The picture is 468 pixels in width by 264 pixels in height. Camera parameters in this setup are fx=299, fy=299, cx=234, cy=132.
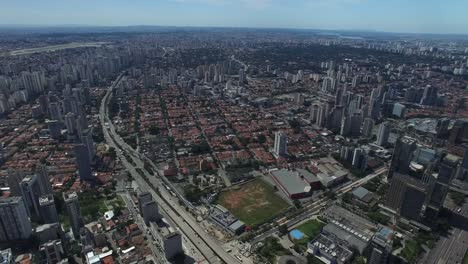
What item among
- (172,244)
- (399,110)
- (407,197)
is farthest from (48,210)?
(399,110)

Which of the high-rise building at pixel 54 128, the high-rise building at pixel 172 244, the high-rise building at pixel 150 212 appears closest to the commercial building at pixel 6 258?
the high-rise building at pixel 150 212

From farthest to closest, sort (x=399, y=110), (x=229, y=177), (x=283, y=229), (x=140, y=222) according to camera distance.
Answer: (x=399, y=110) → (x=229, y=177) → (x=140, y=222) → (x=283, y=229)

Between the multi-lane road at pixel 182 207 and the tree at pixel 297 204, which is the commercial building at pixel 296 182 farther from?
the multi-lane road at pixel 182 207

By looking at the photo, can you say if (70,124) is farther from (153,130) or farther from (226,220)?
(226,220)

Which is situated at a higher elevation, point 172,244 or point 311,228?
point 172,244

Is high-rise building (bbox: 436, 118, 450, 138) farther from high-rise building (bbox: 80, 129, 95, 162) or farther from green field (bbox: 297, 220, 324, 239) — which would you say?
high-rise building (bbox: 80, 129, 95, 162)

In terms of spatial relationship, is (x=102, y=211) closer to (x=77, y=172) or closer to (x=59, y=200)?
(x=59, y=200)

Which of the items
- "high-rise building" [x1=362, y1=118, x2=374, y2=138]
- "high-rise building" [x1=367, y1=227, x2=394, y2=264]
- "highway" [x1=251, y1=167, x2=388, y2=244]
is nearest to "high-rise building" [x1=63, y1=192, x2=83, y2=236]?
"highway" [x1=251, y1=167, x2=388, y2=244]
